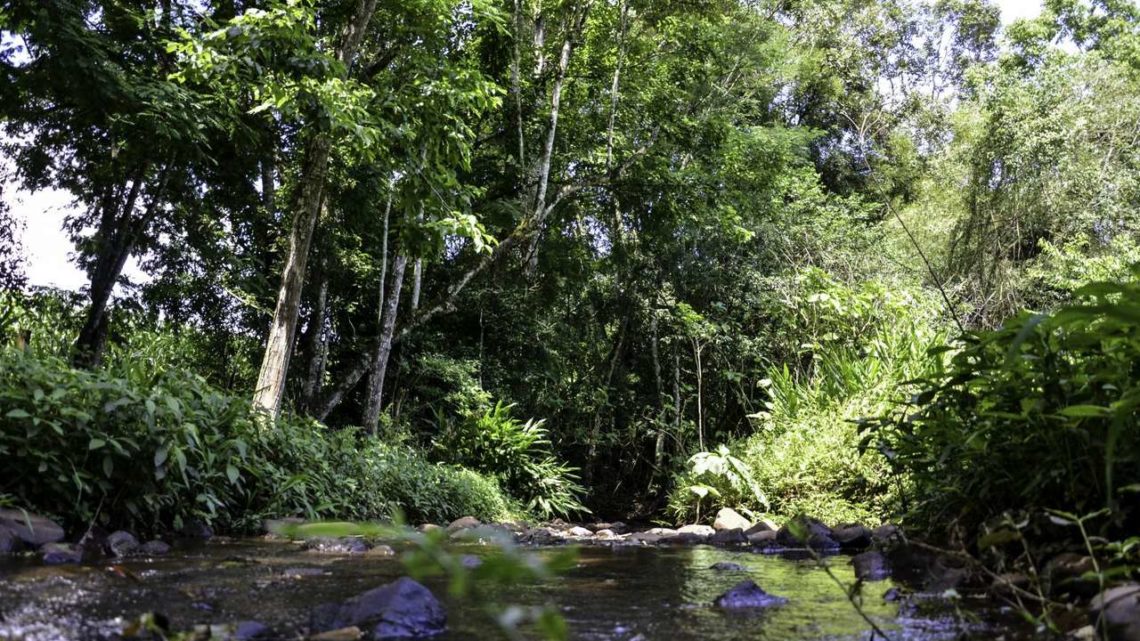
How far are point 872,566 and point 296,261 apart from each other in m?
5.77

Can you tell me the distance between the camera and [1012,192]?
15.2 m

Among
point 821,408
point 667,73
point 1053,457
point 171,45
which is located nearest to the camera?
point 1053,457

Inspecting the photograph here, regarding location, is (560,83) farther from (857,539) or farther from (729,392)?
(857,539)

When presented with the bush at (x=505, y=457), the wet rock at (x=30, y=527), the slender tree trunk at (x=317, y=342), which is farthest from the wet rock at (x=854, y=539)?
the slender tree trunk at (x=317, y=342)

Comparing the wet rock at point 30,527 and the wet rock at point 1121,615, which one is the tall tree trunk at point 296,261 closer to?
the wet rock at point 30,527

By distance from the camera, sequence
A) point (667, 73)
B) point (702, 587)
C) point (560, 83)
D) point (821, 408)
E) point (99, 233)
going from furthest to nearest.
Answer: point (667, 73) → point (560, 83) → point (821, 408) → point (99, 233) → point (702, 587)

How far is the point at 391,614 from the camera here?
228 cm

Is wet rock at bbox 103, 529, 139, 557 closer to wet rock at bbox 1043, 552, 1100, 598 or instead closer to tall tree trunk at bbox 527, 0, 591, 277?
wet rock at bbox 1043, 552, 1100, 598

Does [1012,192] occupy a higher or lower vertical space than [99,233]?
higher

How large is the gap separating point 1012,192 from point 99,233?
15261mm

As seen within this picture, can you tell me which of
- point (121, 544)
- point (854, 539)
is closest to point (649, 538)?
point (854, 539)

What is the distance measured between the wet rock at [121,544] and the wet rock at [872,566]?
3.33 meters

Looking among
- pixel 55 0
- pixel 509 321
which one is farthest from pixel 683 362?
pixel 55 0

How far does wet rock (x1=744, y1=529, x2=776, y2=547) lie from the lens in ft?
18.6
